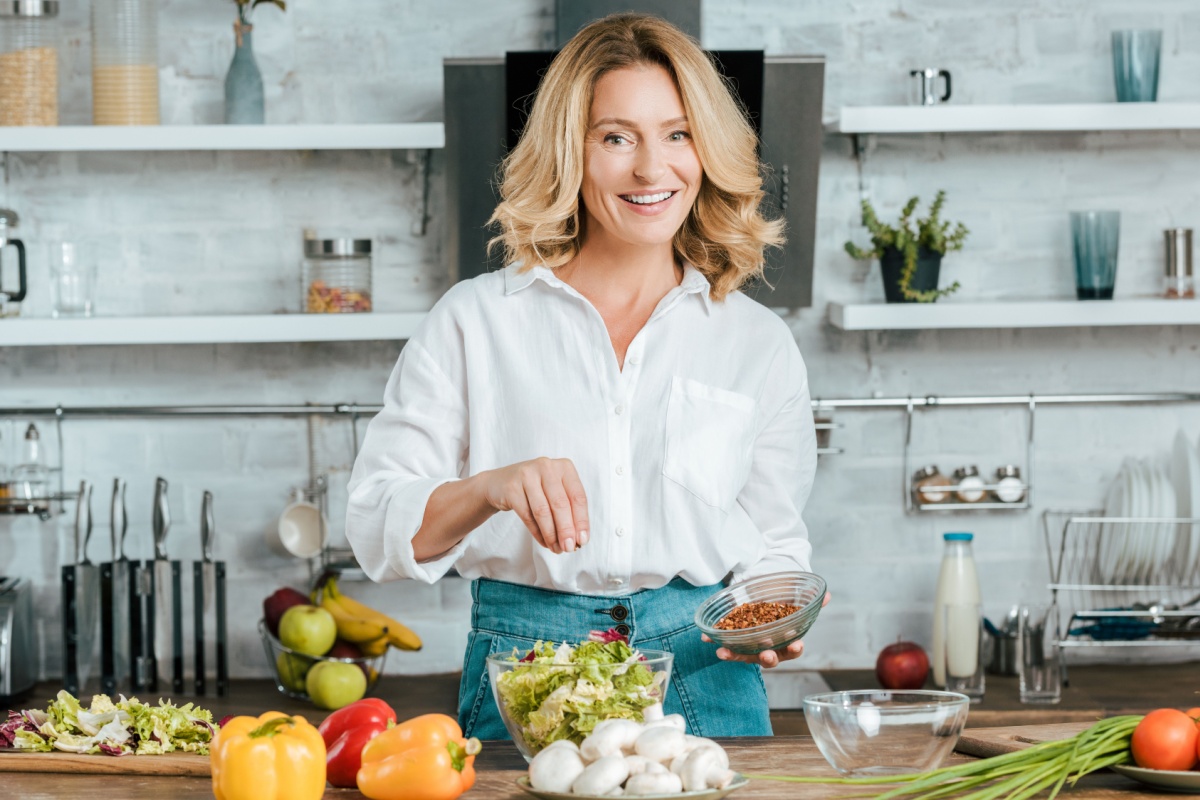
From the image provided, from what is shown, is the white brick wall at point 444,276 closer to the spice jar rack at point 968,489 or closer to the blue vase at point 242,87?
the spice jar rack at point 968,489

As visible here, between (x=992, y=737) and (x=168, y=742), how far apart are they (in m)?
0.77

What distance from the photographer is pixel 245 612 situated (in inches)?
110

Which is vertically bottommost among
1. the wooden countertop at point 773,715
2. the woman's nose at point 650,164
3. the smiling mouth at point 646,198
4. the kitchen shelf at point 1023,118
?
the wooden countertop at point 773,715

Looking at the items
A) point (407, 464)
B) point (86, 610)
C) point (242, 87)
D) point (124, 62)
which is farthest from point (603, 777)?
point (124, 62)

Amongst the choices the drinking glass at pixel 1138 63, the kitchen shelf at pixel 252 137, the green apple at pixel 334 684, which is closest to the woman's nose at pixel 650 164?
the kitchen shelf at pixel 252 137

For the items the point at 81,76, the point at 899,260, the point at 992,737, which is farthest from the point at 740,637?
the point at 81,76

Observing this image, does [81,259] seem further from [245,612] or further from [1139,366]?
[1139,366]

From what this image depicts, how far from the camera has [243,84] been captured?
102 inches

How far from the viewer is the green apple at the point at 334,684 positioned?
2.39m

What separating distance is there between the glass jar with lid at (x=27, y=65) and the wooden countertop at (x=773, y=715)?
44.1 inches

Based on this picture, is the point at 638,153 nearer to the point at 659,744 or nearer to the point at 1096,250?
the point at 659,744

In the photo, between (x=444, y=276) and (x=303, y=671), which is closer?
(x=303, y=671)

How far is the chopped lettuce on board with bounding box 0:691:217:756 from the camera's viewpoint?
4.05 ft

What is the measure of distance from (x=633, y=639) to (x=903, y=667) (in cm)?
125
